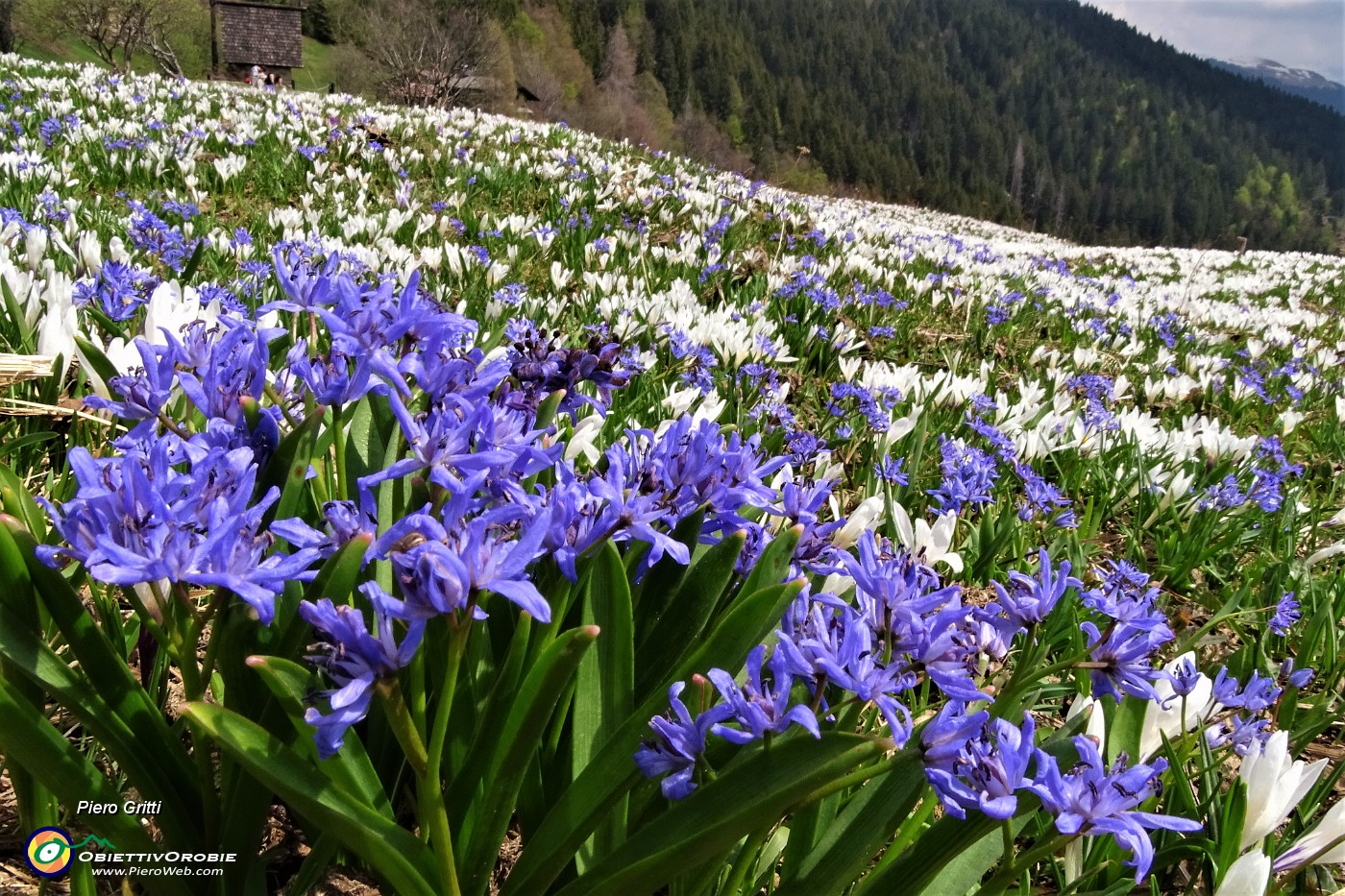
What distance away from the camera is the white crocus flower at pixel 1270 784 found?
4.38 ft

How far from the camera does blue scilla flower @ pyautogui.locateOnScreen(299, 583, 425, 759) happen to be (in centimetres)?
80

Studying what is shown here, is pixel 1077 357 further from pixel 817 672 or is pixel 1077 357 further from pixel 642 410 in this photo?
pixel 817 672

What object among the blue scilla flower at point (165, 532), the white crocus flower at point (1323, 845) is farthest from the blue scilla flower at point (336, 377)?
the white crocus flower at point (1323, 845)

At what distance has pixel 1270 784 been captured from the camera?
1.35 metres

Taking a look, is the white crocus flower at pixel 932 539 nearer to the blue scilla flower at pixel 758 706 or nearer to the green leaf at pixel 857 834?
the green leaf at pixel 857 834

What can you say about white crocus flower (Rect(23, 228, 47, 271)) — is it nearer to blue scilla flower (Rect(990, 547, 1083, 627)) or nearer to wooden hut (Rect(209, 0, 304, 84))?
blue scilla flower (Rect(990, 547, 1083, 627))

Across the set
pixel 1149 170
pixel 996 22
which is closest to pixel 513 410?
pixel 1149 170

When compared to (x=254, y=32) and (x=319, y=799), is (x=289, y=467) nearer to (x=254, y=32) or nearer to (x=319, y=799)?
(x=319, y=799)

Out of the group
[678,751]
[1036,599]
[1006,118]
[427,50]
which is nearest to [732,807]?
[678,751]

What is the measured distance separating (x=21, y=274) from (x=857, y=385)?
3.16 m

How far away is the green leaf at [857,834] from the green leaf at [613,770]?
0.85 feet

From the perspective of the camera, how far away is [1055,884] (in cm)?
159

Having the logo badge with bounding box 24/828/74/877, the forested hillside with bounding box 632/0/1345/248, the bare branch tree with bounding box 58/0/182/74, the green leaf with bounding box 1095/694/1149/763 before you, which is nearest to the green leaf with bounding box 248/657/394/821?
the logo badge with bounding box 24/828/74/877

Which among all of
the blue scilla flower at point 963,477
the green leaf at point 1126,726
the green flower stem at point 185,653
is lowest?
the green leaf at point 1126,726
